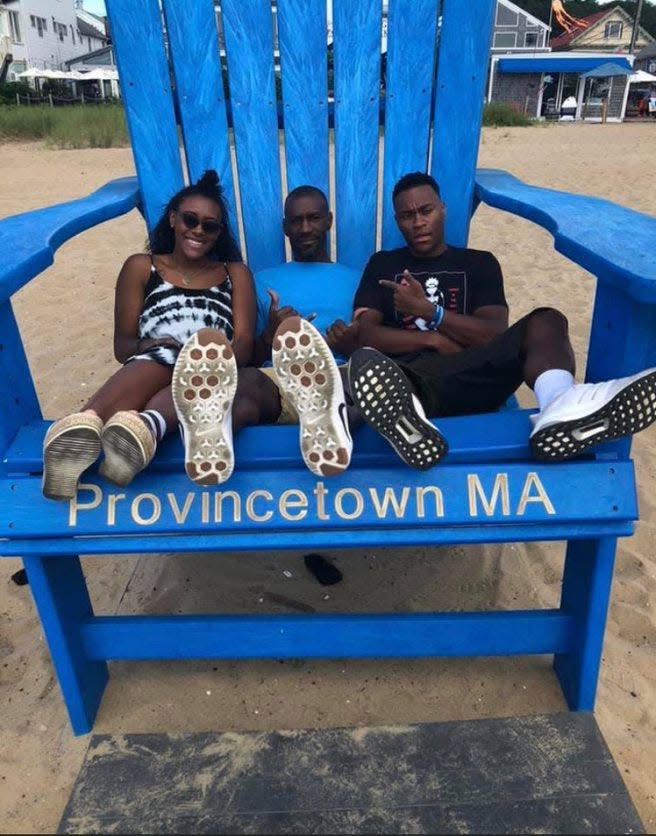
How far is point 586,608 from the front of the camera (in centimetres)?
155

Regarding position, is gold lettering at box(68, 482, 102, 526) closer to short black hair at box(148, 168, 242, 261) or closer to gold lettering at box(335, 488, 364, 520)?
gold lettering at box(335, 488, 364, 520)

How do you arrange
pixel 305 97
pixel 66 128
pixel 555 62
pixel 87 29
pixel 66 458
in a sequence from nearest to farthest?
pixel 66 458
pixel 305 97
pixel 66 128
pixel 555 62
pixel 87 29

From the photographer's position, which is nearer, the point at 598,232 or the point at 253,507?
the point at 253,507

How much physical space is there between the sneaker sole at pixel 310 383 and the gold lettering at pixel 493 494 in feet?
0.82

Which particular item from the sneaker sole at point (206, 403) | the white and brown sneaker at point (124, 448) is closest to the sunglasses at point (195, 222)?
the sneaker sole at point (206, 403)

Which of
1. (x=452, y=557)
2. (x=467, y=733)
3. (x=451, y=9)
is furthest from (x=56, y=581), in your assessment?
(x=451, y=9)

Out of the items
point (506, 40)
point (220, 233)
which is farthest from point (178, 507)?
point (506, 40)

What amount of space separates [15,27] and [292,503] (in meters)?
34.4

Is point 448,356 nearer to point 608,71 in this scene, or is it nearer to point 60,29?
point 608,71

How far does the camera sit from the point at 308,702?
1682 millimetres

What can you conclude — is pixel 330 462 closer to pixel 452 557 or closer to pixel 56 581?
pixel 56 581

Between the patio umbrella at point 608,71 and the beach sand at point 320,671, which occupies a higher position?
the beach sand at point 320,671

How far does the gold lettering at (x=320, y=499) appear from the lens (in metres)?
1.32

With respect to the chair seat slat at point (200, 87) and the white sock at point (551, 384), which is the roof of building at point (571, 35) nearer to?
the chair seat slat at point (200, 87)
